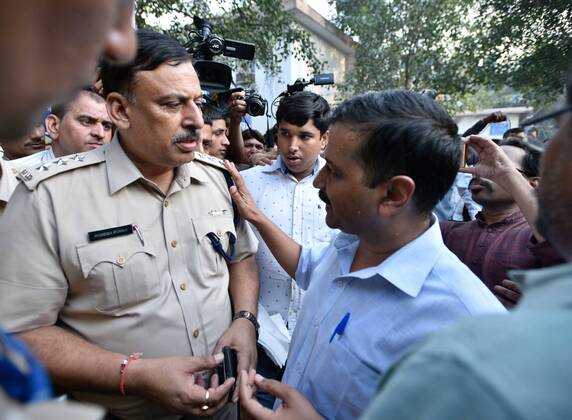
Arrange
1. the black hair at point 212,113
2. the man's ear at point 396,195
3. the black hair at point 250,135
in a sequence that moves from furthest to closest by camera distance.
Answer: the black hair at point 250,135
the black hair at point 212,113
the man's ear at point 396,195

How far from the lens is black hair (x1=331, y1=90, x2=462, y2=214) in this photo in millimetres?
1391

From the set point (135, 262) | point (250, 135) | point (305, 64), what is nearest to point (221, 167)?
point (135, 262)

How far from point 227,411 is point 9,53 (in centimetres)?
180

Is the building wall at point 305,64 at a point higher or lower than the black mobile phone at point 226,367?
higher

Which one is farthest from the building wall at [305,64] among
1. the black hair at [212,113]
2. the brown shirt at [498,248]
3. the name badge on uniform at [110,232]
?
the name badge on uniform at [110,232]

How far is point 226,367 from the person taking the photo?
167cm

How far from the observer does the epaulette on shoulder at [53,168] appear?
1.66 meters

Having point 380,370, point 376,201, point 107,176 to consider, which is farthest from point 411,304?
point 107,176

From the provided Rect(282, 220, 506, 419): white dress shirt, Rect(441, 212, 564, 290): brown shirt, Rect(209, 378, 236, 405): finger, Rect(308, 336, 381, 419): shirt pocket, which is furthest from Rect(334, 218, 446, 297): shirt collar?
Rect(441, 212, 564, 290): brown shirt

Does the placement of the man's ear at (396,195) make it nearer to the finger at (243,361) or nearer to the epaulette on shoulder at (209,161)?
the finger at (243,361)

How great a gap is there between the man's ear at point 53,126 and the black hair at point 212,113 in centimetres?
129

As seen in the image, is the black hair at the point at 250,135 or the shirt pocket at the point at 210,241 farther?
the black hair at the point at 250,135

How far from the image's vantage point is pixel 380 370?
4.06 feet

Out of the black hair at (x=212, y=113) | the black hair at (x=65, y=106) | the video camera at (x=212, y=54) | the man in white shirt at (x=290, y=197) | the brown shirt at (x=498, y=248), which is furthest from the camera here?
Result: the black hair at (x=212, y=113)
